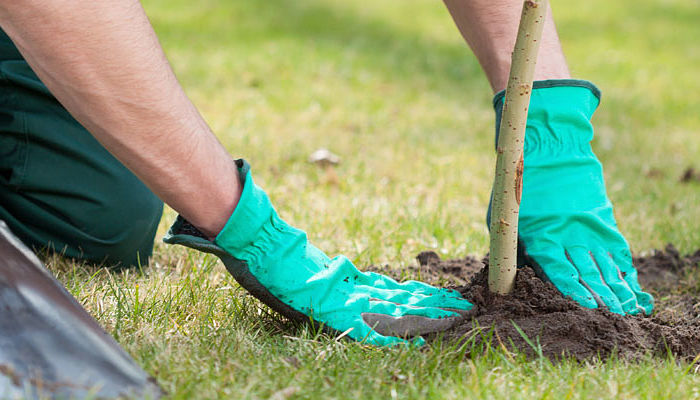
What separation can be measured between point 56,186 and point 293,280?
0.90 m

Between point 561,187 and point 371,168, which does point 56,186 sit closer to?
point 561,187

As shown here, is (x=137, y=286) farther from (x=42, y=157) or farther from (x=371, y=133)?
(x=371, y=133)

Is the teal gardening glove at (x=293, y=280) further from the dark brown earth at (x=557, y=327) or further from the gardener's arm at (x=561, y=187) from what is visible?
the gardener's arm at (x=561, y=187)

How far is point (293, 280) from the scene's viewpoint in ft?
5.12

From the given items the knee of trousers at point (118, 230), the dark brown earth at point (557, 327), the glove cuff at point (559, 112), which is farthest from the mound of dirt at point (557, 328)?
the knee of trousers at point (118, 230)

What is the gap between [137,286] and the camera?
172 cm

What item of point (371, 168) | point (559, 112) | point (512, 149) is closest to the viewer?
point (512, 149)

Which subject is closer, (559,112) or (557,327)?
(557,327)

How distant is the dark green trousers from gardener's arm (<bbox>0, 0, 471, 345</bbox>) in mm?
541

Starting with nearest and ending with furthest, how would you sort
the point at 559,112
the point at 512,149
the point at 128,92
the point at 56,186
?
the point at 128,92, the point at 512,149, the point at 559,112, the point at 56,186

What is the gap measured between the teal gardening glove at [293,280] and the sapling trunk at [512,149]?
0.15 m

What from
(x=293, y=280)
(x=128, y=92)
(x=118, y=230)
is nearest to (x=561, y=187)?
(x=293, y=280)

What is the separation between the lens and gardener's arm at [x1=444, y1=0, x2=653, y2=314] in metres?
1.72

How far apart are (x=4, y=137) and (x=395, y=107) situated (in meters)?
3.03
